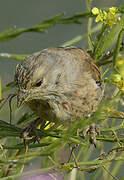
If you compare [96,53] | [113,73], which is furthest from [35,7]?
[113,73]

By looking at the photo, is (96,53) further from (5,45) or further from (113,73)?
(5,45)

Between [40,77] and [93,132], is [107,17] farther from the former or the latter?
[93,132]

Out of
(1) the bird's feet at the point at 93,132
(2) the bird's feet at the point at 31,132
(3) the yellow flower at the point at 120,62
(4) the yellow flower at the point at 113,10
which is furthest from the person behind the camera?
(2) the bird's feet at the point at 31,132

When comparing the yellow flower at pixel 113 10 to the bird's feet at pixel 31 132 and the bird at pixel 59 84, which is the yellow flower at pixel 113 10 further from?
the bird's feet at pixel 31 132

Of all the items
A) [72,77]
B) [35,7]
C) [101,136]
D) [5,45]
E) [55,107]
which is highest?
[35,7]

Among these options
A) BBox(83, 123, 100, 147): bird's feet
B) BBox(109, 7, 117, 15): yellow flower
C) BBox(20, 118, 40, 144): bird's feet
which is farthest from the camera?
BBox(20, 118, 40, 144): bird's feet

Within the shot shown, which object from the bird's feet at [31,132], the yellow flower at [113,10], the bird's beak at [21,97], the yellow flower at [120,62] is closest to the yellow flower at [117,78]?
the yellow flower at [120,62]

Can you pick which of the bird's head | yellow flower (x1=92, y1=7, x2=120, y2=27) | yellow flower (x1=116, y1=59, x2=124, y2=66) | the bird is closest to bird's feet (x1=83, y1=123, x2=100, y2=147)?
the bird

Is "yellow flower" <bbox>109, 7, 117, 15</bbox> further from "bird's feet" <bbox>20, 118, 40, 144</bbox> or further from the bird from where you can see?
"bird's feet" <bbox>20, 118, 40, 144</bbox>
